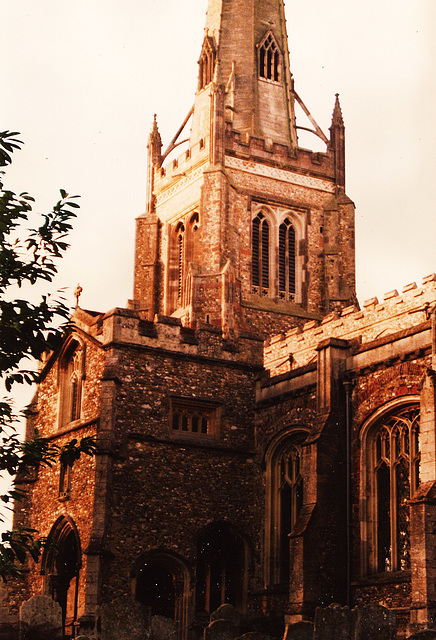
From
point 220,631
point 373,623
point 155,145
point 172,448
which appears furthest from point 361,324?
point 373,623

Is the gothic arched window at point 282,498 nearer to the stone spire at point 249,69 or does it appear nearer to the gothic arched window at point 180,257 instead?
the gothic arched window at point 180,257

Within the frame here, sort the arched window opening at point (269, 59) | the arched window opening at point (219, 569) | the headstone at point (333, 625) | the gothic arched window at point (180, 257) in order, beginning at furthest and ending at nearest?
the arched window opening at point (269, 59) < the gothic arched window at point (180, 257) < the arched window opening at point (219, 569) < the headstone at point (333, 625)

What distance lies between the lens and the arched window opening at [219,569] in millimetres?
29609

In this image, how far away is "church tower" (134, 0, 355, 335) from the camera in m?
47.6

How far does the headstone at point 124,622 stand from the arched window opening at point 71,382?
15.5 metres

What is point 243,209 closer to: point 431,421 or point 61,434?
point 61,434

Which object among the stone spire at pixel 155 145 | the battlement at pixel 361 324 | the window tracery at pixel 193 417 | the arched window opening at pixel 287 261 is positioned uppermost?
the stone spire at pixel 155 145

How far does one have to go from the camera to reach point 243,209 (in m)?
48.9

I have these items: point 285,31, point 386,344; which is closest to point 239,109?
point 285,31

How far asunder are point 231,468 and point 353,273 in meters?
20.6

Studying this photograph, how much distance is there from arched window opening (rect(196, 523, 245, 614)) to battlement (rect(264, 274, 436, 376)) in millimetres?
5362

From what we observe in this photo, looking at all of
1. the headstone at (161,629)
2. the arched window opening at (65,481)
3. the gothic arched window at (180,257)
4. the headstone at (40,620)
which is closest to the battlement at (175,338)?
the arched window opening at (65,481)

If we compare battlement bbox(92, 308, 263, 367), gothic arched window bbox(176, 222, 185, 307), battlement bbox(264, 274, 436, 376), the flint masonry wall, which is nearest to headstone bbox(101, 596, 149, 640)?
the flint masonry wall

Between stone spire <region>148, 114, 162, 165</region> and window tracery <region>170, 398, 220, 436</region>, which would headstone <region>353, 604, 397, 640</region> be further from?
stone spire <region>148, 114, 162, 165</region>
